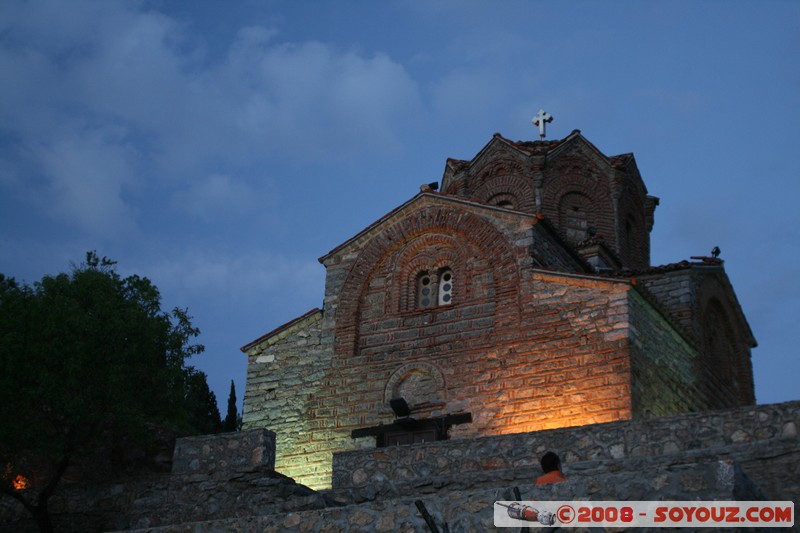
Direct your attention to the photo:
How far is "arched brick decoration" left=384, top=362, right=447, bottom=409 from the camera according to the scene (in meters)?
18.9

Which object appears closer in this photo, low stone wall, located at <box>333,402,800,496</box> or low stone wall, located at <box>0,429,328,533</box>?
low stone wall, located at <box>333,402,800,496</box>

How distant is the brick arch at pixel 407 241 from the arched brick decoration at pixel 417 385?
1.25 metres

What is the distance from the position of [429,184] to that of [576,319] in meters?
5.11

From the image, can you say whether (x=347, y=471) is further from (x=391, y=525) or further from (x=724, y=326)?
(x=724, y=326)

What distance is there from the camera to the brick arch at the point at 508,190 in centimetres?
2678

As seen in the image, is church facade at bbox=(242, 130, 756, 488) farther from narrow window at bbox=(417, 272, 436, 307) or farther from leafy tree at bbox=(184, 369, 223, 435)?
leafy tree at bbox=(184, 369, 223, 435)

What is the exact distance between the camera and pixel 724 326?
80.7 feet

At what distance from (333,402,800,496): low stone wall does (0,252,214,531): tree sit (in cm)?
442

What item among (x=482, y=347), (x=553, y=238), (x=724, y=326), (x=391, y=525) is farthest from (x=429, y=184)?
(x=391, y=525)

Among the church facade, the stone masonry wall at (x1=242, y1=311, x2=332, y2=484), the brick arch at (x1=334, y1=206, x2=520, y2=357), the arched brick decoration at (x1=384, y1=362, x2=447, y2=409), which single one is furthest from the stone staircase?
the brick arch at (x1=334, y1=206, x2=520, y2=357)

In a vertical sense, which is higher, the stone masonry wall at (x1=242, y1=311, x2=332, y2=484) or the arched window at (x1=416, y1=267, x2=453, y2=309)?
the arched window at (x1=416, y1=267, x2=453, y2=309)

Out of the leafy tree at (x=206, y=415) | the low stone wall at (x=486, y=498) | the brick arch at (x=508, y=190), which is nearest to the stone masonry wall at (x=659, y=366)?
the brick arch at (x=508, y=190)

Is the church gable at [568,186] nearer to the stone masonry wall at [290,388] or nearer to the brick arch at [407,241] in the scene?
the brick arch at [407,241]

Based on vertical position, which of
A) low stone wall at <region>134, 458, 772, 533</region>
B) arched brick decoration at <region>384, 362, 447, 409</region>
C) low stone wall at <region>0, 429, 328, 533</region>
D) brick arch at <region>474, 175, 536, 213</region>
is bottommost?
low stone wall at <region>134, 458, 772, 533</region>
